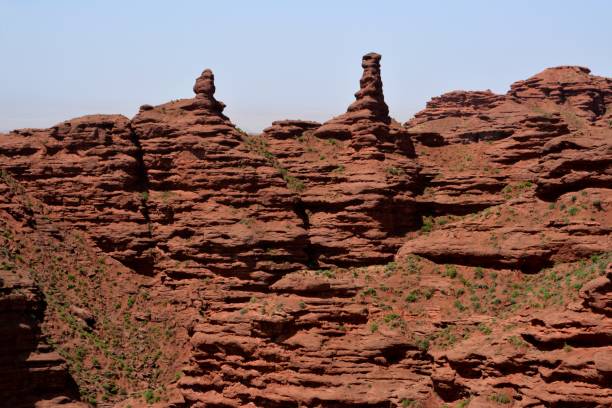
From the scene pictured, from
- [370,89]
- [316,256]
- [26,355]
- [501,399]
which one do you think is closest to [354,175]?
[316,256]

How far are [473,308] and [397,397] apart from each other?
10.3m

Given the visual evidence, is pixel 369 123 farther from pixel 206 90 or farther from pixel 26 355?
pixel 26 355

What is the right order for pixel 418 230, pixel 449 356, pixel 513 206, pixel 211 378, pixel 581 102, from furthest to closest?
pixel 581 102 → pixel 418 230 → pixel 513 206 → pixel 211 378 → pixel 449 356

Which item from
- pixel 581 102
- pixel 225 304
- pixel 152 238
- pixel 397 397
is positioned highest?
pixel 581 102

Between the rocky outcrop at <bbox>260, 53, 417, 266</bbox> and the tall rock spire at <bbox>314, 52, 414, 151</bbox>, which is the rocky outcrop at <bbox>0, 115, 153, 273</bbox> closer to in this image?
the rocky outcrop at <bbox>260, 53, 417, 266</bbox>

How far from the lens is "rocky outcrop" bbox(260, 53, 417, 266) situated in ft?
244

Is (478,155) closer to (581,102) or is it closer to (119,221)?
(119,221)

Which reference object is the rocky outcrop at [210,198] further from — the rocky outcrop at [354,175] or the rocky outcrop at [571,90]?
the rocky outcrop at [571,90]

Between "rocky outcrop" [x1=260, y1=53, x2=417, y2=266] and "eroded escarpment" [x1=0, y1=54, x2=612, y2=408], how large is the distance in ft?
0.59

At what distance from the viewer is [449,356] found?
174ft

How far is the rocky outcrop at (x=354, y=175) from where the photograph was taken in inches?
2931

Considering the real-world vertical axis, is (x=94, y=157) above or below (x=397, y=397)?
above

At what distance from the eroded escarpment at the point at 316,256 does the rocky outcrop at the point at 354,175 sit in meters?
0.18

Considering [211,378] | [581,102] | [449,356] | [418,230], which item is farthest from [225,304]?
[581,102]
